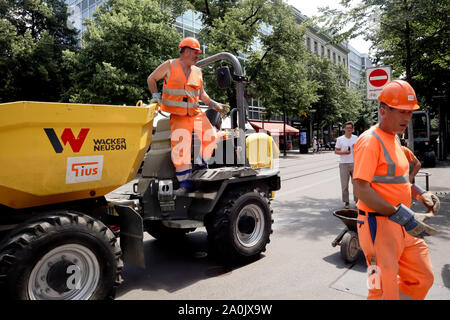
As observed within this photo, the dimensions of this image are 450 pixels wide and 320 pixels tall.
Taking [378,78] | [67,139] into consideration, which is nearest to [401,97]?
[67,139]

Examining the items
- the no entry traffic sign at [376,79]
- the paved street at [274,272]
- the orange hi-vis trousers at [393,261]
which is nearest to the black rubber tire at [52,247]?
the paved street at [274,272]

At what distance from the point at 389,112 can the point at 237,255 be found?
2.54m

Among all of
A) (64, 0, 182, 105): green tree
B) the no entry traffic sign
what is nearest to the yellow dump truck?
the no entry traffic sign

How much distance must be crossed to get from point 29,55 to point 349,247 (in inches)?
909

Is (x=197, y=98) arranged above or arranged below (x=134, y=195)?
above

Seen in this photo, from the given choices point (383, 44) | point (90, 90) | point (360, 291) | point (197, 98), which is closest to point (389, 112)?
point (360, 291)

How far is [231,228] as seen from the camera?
4.07 metres

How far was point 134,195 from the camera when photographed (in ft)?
13.3

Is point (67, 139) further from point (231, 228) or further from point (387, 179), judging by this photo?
point (387, 179)

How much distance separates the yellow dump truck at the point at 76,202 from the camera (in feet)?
8.36

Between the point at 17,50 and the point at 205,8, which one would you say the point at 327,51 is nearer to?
the point at 205,8

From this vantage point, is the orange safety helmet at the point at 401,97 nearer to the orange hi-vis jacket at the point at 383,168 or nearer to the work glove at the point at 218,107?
the orange hi-vis jacket at the point at 383,168

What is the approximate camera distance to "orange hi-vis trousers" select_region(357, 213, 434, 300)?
2320 millimetres
